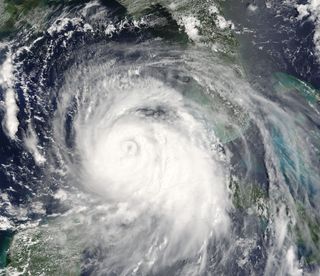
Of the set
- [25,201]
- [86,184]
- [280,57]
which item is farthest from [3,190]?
[280,57]

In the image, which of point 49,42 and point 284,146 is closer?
A: point 284,146

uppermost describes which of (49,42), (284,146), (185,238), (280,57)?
(49,42)

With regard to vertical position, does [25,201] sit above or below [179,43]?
below

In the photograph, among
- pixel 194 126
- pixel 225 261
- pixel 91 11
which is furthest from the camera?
pixel 91 11

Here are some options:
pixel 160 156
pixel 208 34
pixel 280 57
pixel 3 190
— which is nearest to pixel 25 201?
pixel 3 190

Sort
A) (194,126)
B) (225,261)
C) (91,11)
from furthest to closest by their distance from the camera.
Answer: (91,11) → (194,126) → (225,261)

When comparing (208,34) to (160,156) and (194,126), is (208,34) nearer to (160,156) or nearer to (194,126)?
(194,126)
